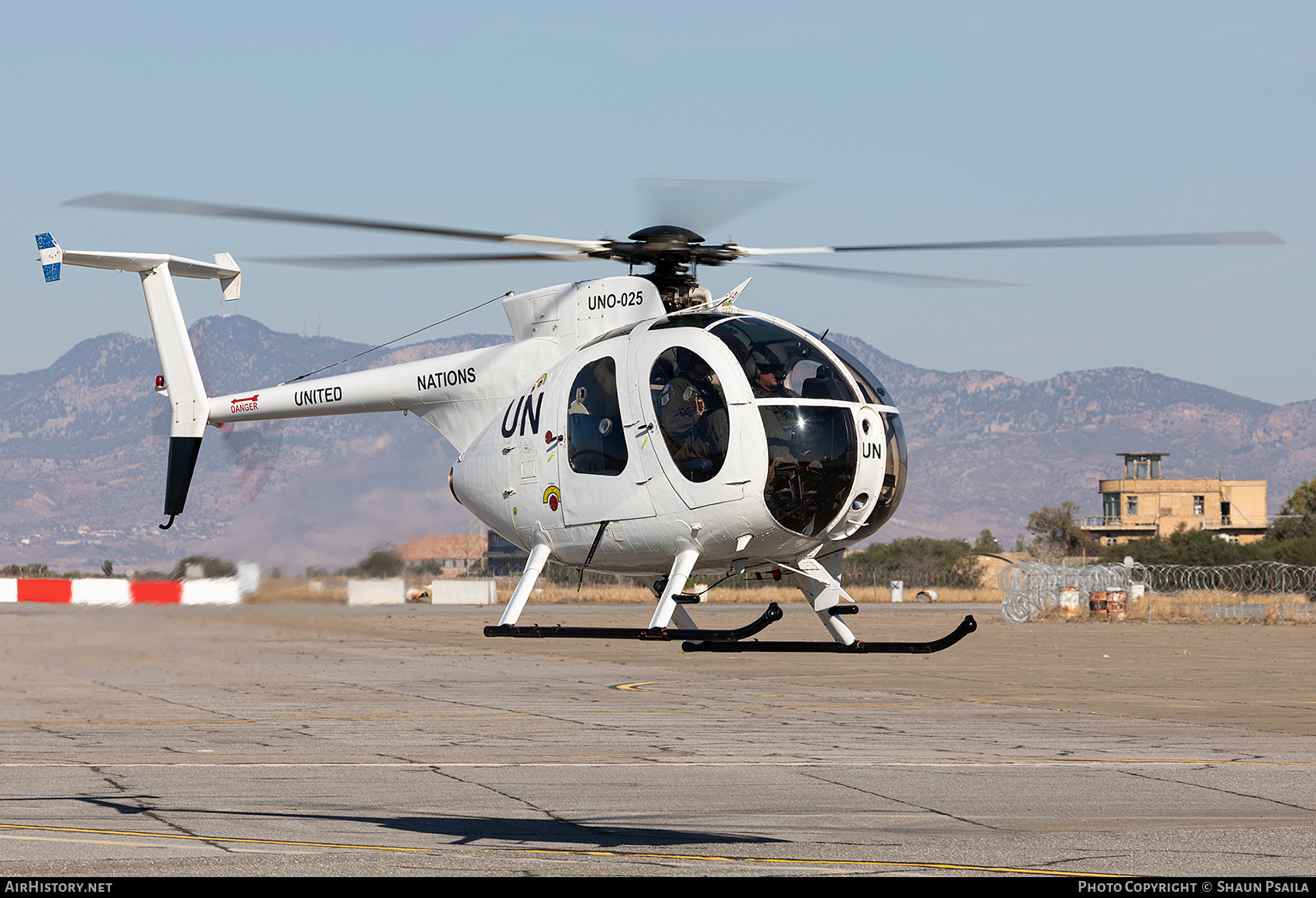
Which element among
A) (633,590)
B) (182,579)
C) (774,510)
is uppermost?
(774,510)

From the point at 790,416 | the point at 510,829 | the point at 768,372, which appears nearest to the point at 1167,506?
the point at 510,829

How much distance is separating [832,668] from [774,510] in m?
40.2

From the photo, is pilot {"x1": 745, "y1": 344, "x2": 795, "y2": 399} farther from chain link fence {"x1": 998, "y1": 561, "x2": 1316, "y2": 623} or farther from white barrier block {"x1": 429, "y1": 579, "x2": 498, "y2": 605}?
white barrier block {"x1": 429, "y1": 579, "x2": 498, "y2": 605}

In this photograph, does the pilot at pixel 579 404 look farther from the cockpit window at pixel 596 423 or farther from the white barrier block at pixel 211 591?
the white barrier block at pixel 211 591

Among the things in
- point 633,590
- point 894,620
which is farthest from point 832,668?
point 633,590

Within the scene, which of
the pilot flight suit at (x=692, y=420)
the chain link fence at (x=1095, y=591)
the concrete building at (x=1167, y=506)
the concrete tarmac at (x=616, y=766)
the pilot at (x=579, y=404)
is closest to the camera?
the pilot flight suit at (x=692, y=420)

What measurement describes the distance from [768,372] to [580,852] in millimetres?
7700

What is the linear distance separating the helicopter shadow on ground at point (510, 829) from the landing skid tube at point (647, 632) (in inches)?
208

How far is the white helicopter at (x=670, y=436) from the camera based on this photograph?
544 inches

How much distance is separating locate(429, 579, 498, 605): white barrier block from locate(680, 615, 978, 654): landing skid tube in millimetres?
96542

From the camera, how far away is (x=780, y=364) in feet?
46.3

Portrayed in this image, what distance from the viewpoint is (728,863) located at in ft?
57.1

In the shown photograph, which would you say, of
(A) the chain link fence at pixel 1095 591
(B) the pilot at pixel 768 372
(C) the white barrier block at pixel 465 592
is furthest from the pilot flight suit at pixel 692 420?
(C) the white barrier block at pixel 465 592
